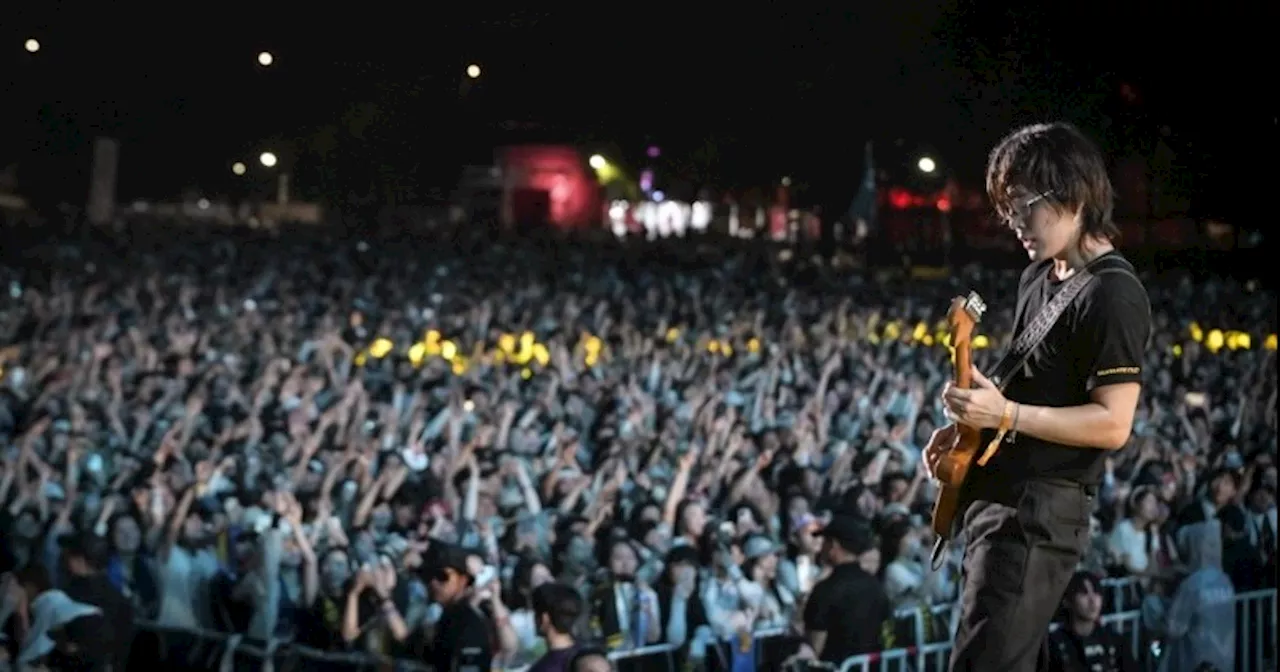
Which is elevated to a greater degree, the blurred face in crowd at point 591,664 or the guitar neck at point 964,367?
the guitar neck at point 964,367

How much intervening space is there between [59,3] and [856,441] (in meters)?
4.20

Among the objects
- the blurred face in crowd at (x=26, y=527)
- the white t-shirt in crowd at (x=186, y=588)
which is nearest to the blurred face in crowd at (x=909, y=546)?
the white t-shirt in crowd at (x=186, y=588)

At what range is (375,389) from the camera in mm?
10055

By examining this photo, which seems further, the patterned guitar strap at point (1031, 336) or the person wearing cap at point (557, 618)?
the person wearing cap at point (557, 618)

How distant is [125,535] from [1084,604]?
3.19 meters

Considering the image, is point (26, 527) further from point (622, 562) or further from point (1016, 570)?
point (1016, 570)

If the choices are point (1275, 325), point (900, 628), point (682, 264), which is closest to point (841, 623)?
point (900, 628)

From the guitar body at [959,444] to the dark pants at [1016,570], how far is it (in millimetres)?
44

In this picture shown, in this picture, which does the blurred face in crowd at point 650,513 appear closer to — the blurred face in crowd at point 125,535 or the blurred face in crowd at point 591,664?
the blurred face in crowd at point 125,535

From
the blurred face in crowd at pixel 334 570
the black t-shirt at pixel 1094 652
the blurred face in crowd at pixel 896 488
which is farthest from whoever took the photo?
the blurred face in crowd at pixel 896 488

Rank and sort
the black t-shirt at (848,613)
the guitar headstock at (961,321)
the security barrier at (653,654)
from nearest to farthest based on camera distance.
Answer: the guitar headstock at (961,321) < the black t-shirt at (848,613) < the security barrier at (653,654)

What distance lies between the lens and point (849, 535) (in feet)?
16.8

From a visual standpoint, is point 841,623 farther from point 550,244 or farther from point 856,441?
point 550,244

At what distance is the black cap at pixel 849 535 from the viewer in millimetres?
5098
